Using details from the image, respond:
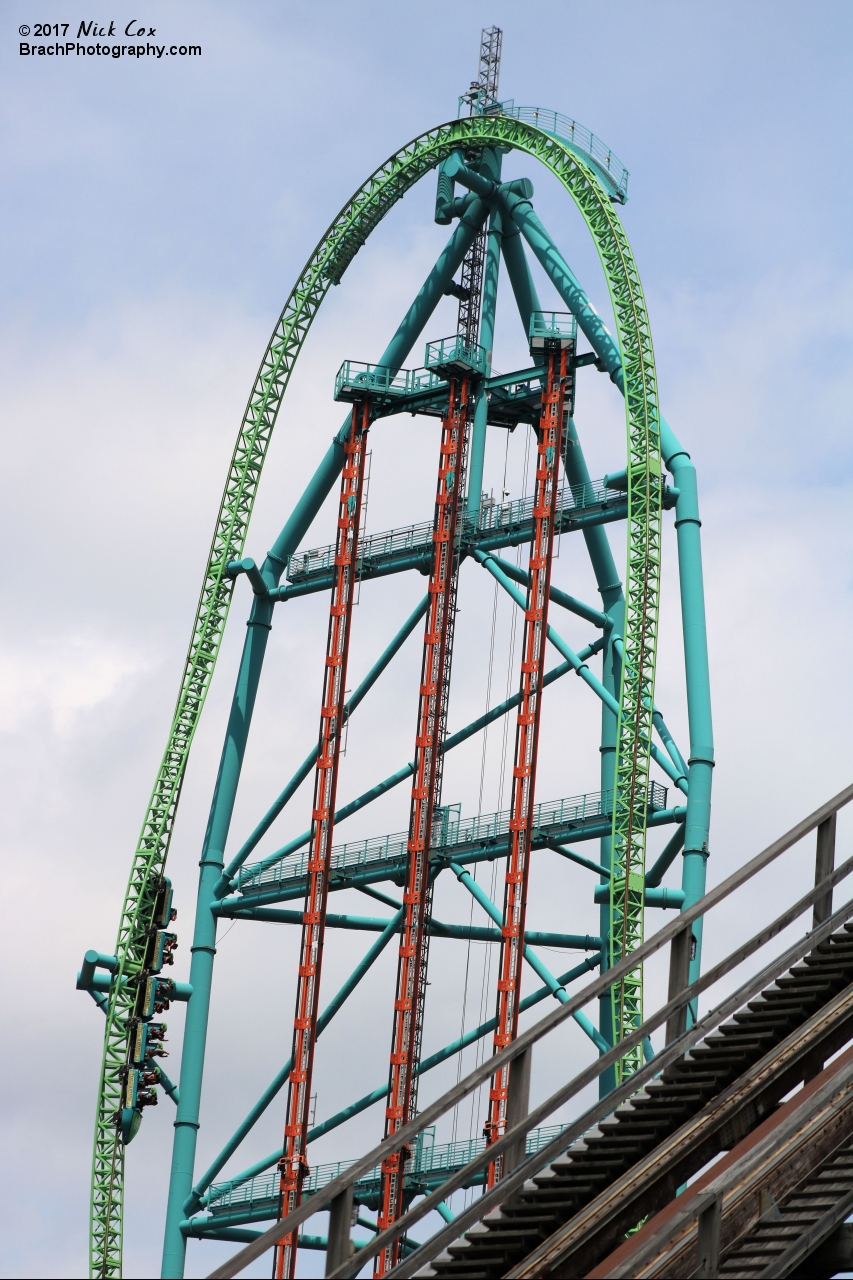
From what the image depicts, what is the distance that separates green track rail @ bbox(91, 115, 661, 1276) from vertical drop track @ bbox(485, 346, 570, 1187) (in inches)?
66.9

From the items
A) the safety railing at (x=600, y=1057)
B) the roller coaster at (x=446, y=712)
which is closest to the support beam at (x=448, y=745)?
the roller coaster at (x=446, y=712)

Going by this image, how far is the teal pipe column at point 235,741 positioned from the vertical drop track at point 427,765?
9.35 feet

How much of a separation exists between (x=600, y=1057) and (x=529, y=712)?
93.0 ft

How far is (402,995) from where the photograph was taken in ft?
129

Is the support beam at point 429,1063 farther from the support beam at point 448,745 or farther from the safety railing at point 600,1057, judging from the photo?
the safety railing at point 600,1057

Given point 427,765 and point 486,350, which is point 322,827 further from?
point 486,350

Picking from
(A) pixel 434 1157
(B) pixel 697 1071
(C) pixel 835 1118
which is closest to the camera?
(C) pixel 835 1118

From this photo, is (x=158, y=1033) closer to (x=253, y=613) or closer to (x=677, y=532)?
(x=253, y=613)

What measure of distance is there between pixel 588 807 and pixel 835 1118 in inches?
1152

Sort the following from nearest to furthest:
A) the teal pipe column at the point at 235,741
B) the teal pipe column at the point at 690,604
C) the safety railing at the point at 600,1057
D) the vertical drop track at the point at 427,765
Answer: the safety railing at the point at 600,1057
the teal pipe column at the point at 690,604
the vertical drop track at the point at 427,765
the teal pipe column at the point at 235,741

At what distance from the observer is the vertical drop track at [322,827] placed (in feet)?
128

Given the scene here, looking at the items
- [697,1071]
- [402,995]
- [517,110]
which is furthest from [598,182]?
[697,1071]

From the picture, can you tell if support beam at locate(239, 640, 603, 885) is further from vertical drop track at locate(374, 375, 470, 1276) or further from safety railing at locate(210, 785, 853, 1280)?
safety railing at locate(210, 785, 853, 1280)

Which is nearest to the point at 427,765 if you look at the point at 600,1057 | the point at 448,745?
the point at 448,745
